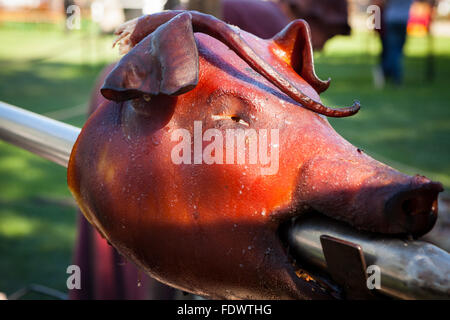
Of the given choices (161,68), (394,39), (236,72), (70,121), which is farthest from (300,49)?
(394,39)

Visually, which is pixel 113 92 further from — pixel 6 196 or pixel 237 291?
pixel 6 196

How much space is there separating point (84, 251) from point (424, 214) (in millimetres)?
1006

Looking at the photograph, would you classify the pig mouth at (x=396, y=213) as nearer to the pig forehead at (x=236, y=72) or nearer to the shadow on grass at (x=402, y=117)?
the pig forehead at (x=236, y=72)

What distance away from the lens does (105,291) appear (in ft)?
4.64

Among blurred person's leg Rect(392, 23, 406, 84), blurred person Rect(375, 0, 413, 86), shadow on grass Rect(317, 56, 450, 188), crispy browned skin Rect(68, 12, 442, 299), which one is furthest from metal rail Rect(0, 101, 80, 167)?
blurred person's leg Rect(392, 23, 406, 84)

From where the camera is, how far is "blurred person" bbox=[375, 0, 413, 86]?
29.7 feet

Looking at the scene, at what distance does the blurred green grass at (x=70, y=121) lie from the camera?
11.4ft

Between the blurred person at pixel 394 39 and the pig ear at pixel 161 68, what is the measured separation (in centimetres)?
892

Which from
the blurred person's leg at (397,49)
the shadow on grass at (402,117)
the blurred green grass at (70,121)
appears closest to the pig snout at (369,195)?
the blurred green grass at (70,121)

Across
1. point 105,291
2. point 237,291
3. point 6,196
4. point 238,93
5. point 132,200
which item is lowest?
point 6,196

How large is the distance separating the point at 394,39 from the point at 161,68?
9278mm

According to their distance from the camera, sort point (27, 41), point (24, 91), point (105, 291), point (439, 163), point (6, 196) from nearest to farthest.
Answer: point (105, 291) → point (6, 196) → point (439, 163) → point (24, 91) → point (27, 41)

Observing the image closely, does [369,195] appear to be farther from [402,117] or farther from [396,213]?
[402,117]

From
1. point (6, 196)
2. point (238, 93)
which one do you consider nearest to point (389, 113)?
point (6, 196)
